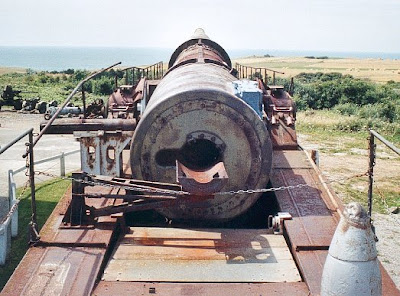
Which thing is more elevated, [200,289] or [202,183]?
[202,183]

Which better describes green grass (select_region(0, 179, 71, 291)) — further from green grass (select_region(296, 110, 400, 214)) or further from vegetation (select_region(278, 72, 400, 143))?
vegetation (select_region(278, 72, 400, 143))

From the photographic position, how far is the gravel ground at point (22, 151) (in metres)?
13.1

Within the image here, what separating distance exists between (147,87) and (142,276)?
423 cm

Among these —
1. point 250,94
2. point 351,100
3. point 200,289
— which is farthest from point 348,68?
point 200,289

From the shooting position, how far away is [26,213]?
10359 millimetres

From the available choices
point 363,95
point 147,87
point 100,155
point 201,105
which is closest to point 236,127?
point 201,105

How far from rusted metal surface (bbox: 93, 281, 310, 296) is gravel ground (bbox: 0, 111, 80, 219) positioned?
5.98 metres

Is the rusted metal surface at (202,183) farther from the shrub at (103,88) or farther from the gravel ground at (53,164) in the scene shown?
the shrub at (103,88)

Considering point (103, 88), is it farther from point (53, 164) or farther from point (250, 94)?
point (250, 94)

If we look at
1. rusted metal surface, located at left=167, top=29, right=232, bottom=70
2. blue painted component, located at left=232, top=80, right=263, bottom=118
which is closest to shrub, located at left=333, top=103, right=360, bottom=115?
rusted metal surface, located at left=167, top=29, right=232, bottom=70

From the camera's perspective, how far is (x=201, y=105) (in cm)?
596

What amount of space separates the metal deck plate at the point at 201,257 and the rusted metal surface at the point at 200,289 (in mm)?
99

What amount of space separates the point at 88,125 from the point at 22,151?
1098 centimetres

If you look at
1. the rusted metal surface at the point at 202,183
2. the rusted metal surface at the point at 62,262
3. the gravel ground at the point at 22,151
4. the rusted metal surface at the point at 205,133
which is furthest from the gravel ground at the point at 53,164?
the rusted metal surface at the point at 62,262
